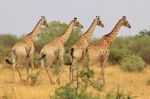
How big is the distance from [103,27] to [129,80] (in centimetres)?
227

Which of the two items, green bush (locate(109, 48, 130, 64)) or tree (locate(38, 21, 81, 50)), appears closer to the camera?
green bush (locate(109, 48, 130, 64))

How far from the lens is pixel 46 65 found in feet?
51.7

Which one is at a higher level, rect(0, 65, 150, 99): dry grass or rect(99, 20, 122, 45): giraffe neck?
rect(99, 20, 122, 45): giraffe neck

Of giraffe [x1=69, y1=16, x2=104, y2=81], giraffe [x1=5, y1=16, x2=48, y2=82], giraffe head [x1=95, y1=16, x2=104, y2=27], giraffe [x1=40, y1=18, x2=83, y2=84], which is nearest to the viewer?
giraffe [x1=5, y1=16, x2=48, y2=82]

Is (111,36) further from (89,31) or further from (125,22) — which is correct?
(125,22)

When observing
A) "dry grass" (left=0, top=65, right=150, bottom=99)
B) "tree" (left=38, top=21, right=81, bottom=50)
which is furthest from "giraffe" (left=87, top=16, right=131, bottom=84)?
"tree" (left=38, top=21, right=81, bottom=50)

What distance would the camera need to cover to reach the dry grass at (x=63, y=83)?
40.8ft

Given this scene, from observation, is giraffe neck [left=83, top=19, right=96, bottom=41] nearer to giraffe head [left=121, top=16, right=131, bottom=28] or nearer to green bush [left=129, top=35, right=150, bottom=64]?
giraffe head [left=121, top=16, right=131, bottom=28]

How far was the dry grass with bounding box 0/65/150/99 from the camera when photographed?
12422 mm

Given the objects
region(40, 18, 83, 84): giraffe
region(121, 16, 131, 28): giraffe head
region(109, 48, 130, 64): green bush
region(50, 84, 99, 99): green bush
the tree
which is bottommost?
region(50, 84, 99, 99): green bush

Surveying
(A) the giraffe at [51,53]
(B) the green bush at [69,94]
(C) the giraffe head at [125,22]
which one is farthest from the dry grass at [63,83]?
(C) the giraffe head at [125,22]

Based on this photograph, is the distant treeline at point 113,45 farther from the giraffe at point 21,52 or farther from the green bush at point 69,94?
the green bush at point 69,94

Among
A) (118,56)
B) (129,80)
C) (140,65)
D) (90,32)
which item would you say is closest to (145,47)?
(118,56)

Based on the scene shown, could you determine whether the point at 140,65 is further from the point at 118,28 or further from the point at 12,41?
the point at 12,41
